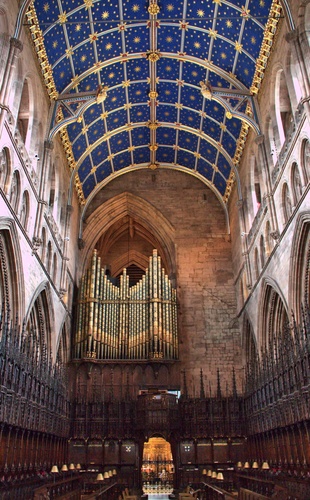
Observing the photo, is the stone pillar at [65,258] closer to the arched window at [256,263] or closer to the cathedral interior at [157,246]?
the cathedral interior at [157,246]

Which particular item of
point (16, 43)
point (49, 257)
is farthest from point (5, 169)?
point (49, 257)

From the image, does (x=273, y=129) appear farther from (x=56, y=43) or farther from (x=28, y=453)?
(x=28, y=453)

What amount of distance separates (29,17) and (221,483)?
53.9 ft

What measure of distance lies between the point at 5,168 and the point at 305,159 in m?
8.58

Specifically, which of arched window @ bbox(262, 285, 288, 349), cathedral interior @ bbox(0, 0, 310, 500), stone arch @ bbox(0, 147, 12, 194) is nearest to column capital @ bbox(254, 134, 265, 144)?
cathedral interior @ bbox(0, 0, 310, 500)

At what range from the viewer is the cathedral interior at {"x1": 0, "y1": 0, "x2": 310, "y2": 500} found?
13.6 m

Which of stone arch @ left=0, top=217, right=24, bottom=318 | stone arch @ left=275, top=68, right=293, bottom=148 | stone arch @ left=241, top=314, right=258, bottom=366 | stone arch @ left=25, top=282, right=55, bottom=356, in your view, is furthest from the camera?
stone arch @ left=241, top=314, right=258, bottom=366

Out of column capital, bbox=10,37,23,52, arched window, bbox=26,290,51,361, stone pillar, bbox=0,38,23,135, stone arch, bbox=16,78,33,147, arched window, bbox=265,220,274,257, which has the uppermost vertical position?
stone arch, bbox=16,78,33,147

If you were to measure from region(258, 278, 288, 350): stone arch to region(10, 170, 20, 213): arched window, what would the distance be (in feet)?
29.5

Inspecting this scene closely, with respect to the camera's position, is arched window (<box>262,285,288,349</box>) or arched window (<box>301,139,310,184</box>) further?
arched window (<box>262,285,288,349</box>)

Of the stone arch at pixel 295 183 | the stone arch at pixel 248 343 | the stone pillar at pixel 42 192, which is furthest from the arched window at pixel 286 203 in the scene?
the stone pillar at pixel 42 192

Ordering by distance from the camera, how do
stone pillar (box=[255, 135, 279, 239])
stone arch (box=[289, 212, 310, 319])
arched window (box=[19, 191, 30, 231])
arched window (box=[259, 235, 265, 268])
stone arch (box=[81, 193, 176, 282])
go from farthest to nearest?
1. stone arch (box=[81, 193, 176, 282])
2. arched window (box=[259, 235, 265, 268])
3. stone pillar (box=[255, 135, 279, 239])
4. arched window (box=[19, 191, 30, 231])
5. stone arch (box=[289, 212, 310, 319])

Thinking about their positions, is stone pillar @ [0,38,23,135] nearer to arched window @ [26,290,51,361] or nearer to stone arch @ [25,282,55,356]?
stone arch @ [25,282,55,356]

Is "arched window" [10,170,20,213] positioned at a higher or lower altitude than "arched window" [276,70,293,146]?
lower
